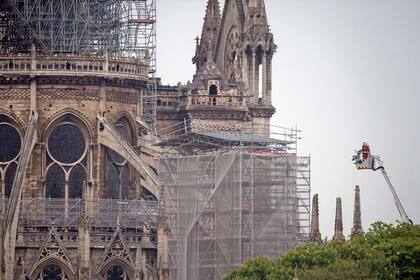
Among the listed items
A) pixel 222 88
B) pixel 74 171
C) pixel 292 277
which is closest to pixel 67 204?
pixel 74 171

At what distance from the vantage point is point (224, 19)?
170875 mm

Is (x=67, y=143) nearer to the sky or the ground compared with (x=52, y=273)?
nearer to the sky

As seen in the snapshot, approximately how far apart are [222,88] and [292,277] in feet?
111

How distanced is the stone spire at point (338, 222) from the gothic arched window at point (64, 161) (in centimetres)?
1824

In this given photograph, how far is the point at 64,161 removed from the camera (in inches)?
5930

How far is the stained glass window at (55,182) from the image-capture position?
150 metres

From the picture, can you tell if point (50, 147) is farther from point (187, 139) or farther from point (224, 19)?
point (224, 19)

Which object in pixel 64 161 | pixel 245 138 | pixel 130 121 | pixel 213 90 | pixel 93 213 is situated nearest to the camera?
pixel 245 138

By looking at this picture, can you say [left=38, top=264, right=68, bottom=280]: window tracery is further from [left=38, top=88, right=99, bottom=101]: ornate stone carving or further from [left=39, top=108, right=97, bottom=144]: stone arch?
[left=38, top=88, right=99, bottom=101]: ornate stone carving

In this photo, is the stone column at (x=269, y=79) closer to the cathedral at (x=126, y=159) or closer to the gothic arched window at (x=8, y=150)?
the cathedral at (x=126, y=159)

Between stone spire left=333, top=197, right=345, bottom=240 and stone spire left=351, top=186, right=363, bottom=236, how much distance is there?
74cm

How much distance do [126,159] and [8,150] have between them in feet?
21.3

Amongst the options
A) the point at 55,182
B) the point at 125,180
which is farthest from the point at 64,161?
the point at 125,180

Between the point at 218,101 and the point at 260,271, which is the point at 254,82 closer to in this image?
the point at 218,101
